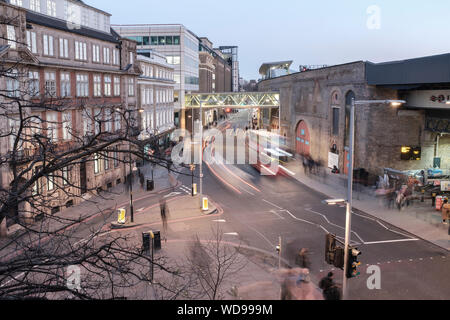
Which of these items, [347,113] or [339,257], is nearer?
[339,257]

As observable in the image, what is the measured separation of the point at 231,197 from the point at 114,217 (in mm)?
9935

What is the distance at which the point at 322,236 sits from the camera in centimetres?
2294

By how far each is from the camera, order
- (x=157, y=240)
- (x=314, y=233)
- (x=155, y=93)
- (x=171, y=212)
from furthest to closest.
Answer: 1. (x=155, y=93)
2. (x=171, y=212)
3. (x=314, y=233)
4. (x=157, y=240)

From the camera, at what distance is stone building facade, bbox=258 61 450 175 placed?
1431 inches

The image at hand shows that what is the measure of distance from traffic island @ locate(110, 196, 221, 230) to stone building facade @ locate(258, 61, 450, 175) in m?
16.2

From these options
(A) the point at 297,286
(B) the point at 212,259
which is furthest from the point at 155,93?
(A) the point at 297,286

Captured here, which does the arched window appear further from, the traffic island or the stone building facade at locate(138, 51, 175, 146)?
the stone building facade at locate(138, 51, 175, 146)

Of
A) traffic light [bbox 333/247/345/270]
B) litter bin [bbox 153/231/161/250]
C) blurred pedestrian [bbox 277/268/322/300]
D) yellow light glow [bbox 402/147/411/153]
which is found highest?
yellow light glow [bbox 402/147/411/153]

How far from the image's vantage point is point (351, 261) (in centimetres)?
1377

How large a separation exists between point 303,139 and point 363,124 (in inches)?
763

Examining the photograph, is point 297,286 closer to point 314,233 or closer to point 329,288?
point 329,288

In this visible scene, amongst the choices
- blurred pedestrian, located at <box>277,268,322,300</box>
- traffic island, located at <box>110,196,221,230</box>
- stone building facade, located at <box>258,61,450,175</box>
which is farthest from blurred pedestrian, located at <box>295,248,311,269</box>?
stone building facade, located at <box>258,61,450,175</box>
